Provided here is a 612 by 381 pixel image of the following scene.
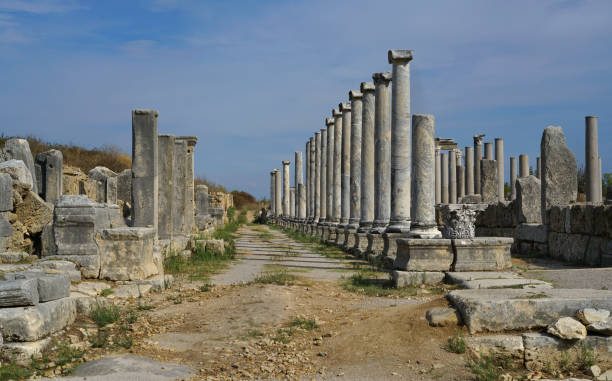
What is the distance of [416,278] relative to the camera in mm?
9773

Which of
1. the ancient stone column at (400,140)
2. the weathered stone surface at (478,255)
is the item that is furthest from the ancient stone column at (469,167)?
the weathered stone surface at (478,255)

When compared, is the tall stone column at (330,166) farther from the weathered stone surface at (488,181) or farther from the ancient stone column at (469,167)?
the ancient stone column at (469,167)

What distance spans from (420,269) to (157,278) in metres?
4.32

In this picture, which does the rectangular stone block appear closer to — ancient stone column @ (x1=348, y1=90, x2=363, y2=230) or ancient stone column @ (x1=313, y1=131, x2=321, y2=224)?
ancient stone column @ (x1=348, y1=90, x2=363, y2=230)

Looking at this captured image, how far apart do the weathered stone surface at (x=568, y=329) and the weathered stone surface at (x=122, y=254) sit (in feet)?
20.9

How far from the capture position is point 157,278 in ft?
32.5

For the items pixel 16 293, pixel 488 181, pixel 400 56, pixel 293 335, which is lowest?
pixel 293 335

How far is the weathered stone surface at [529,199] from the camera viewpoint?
15500 millimetres

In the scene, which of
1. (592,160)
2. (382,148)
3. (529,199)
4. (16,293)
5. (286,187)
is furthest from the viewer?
(286,187)

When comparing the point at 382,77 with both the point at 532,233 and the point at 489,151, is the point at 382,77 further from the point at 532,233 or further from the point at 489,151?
the point at 489,151

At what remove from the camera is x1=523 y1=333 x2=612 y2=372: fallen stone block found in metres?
5.32

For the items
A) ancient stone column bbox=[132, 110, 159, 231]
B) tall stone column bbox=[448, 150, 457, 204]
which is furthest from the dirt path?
tall stone column bbox=[448, 150, 457, 204]

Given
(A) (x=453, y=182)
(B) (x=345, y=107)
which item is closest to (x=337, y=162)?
(B) (x=345, y=107)

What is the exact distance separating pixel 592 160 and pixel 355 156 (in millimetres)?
7532
